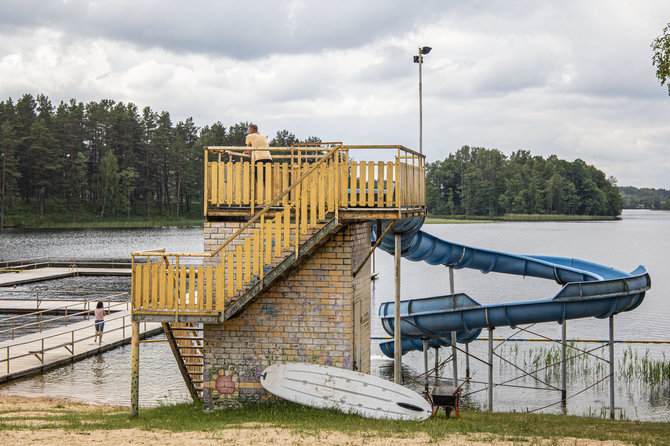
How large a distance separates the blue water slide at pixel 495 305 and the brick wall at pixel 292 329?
1.85 m

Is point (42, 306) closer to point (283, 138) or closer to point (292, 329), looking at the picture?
point (292, 329)

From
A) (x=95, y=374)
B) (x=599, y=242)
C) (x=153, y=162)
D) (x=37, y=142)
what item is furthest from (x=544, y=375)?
(x=153, y=162)

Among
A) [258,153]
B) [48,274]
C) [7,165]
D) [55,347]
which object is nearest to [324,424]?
[258,153]

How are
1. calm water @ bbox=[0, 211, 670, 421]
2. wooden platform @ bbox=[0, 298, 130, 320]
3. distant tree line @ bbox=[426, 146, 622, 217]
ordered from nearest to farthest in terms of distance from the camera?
calm water @ bbox=[0, 211, 670, 421] < wooden platform @ bbox=[0, 298, 130, 320] < distant tree line @ bbox=[426, 146, 622, 217]

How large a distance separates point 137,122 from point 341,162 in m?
129

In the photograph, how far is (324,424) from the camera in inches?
516

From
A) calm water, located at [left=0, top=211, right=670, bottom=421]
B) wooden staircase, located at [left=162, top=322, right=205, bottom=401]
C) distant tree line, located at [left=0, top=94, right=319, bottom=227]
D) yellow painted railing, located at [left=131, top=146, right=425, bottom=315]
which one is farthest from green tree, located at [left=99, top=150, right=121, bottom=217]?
yellow painted railing, located at [left=131, top=146, right=425, bottom=315]

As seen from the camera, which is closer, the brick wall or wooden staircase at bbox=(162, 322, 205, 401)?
the brick wall

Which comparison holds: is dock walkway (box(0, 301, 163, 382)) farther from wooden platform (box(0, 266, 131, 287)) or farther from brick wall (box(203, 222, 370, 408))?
wooden platform (box(0, 266, 131, 287))

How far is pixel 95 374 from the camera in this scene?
23016 mm

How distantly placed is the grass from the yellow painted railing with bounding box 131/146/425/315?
232cm

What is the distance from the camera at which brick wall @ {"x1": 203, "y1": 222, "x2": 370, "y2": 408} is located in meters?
14.9

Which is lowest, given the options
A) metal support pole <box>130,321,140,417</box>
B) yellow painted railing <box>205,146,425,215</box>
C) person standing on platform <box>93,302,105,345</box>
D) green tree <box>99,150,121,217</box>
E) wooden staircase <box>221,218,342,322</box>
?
person standing on platform <box>93,302,105,345</box>

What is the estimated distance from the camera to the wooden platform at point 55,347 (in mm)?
22562
